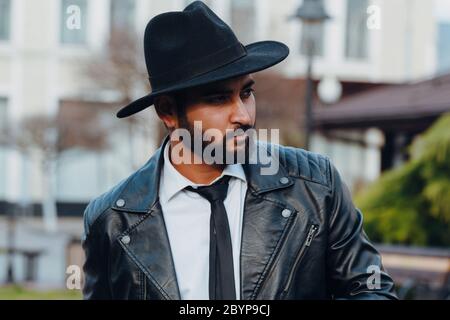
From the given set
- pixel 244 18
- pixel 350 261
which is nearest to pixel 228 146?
pixel 350 261

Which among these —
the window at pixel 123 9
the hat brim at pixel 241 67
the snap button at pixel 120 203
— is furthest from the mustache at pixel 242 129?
the window at pixel 123 9

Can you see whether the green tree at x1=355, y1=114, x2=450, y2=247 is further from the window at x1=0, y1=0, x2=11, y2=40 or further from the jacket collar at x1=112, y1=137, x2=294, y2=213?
the window at x1=0, y1=0, x2=11, y2=40

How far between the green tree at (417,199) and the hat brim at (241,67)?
19.1 feet

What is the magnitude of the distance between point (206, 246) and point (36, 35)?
23.7 metres

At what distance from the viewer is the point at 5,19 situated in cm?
2559

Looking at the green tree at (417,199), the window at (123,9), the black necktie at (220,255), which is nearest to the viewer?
the black necktie at (220,255)

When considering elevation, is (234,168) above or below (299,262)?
above

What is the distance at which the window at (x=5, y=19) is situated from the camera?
2508 centimetres

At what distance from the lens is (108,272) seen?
258 cm

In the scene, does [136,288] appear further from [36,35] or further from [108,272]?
[36,35]

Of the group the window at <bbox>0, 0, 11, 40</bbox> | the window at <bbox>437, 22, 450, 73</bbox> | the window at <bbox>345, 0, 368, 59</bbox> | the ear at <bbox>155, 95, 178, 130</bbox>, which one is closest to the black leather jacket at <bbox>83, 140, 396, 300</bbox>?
the ear at <bbox>155, 95, 178, 130</bbox>

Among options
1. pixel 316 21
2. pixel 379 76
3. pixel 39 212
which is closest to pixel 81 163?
pixel 39 212

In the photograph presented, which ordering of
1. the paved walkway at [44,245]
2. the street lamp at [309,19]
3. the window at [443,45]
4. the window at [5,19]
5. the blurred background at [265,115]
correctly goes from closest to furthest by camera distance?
the blurred background at [265,115] < the street lamp at [309,19] < the paved walkway at [44,245] < the window at [5,19] < the window at [443,45]

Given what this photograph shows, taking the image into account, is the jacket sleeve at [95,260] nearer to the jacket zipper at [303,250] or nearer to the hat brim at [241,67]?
the hat brim at [241,67]
